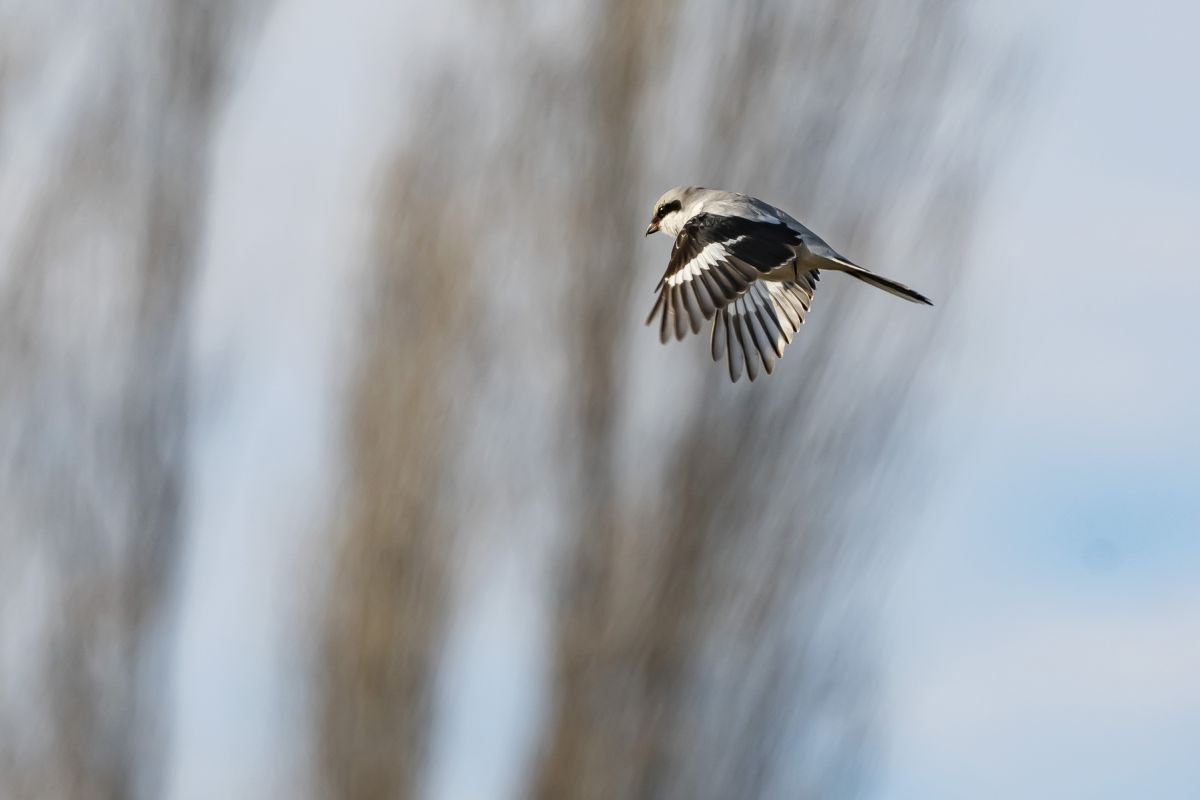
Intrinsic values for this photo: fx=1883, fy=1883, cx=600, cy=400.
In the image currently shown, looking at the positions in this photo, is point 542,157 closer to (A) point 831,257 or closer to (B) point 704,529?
(B) point 704,529

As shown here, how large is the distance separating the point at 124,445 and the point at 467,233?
2.91 ft

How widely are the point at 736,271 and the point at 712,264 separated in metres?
0.05

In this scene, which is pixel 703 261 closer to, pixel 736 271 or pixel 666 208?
pixel 736 271

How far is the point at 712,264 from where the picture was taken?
289cm

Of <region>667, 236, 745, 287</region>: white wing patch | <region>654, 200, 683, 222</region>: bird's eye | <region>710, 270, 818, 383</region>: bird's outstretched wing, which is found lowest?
<region>710, 270, 818, 383</region>: bird's outstretched wing

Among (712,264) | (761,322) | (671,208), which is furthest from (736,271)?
(671,208)

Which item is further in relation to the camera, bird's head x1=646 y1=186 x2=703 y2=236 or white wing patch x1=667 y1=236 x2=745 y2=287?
bird's head x1=646 y1=186 x2=703 y2=236

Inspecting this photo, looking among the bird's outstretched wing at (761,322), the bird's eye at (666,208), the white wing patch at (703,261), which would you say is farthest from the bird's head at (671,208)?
the white wing patch at (703,261)

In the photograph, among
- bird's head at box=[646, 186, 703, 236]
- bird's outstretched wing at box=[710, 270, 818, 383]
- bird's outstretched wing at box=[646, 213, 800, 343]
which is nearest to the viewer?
bird's outstretched wing at box=[646, 213, 800, 343]

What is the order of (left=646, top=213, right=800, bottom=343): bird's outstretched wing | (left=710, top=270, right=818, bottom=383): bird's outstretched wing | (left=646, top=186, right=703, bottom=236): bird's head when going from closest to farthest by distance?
(left=646, top=213, right=800, bottom=343): bird's outstretched wing → (left=710, top=270, right=818, bottom=383): bird's outstretched wing → (left=646, top=186, right=703, bottom=236): bird's head

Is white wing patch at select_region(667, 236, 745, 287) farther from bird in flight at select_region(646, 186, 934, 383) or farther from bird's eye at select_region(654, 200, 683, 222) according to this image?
bird's eye at select_region(654, 200, 683, 222)

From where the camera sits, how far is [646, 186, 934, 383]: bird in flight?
2855 mm

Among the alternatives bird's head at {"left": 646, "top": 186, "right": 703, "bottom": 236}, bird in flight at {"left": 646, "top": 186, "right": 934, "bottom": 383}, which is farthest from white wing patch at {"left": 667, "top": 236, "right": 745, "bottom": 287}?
bird's head at {"left": 646, "top": 186, "right": 703, "bottom": 236}

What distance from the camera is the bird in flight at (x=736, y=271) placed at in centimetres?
286
